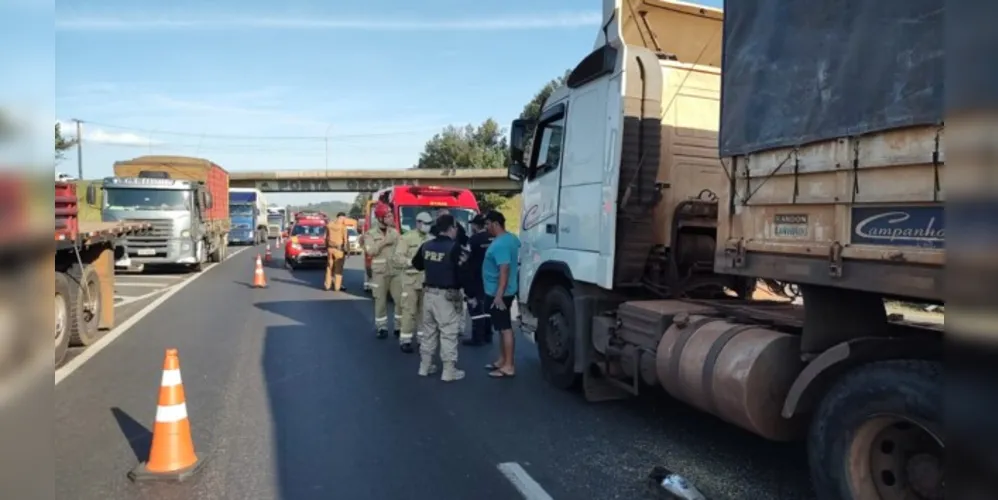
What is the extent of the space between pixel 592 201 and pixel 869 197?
2.90 metres

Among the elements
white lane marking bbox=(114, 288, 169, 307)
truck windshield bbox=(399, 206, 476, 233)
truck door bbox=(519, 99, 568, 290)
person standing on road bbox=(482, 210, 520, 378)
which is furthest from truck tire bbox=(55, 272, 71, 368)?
truck windshield bbox=(399, 206, 476, 233)

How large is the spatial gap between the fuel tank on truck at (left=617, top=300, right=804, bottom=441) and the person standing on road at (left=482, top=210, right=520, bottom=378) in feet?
7.29

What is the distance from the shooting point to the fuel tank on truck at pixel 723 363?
3.71m

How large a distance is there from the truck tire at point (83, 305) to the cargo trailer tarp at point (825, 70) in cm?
733

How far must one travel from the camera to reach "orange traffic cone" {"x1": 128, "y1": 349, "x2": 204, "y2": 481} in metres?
4.25

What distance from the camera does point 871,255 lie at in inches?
120

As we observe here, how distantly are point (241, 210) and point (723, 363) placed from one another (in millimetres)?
37307

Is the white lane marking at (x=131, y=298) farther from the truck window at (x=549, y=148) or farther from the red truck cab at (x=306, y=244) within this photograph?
the truck window at (x=549, y=148)

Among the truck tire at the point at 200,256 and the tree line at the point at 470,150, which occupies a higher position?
the tree line at the point at 470,150

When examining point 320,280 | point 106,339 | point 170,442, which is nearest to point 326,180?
point 320,280

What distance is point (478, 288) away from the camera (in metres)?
8.01

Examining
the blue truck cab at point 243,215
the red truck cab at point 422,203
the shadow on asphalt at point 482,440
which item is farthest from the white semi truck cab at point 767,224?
the blue truck cab at point 243,215

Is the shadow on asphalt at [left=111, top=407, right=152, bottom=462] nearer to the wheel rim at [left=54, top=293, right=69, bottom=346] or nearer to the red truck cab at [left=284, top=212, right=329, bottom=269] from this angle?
the wheel rim at [left=54, top=293, right=69, bottom=346]

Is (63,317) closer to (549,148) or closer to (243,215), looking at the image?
(549,148)
